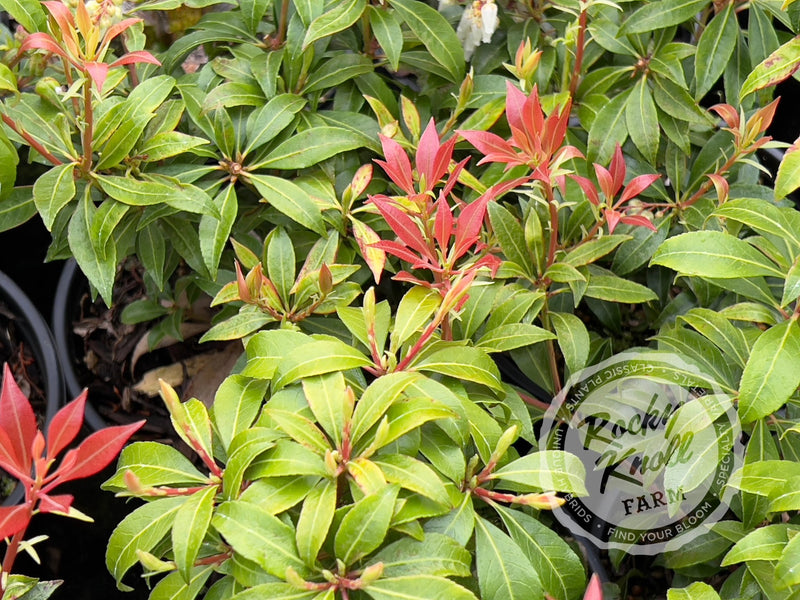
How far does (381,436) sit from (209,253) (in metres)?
0.43

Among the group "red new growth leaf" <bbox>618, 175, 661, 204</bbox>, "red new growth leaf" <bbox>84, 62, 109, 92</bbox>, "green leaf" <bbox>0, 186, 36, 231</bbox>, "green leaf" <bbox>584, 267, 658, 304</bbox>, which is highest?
"red new growth leaf" <bbox>84, 62, 109, 92</bbox>

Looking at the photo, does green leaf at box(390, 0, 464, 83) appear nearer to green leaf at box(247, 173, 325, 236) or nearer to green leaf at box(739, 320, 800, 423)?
green leaf at box(247, 173, 325, 236)

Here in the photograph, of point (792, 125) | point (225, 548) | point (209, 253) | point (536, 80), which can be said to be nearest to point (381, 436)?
point (225, 548)

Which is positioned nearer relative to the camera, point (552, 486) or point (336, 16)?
point (552, 486)

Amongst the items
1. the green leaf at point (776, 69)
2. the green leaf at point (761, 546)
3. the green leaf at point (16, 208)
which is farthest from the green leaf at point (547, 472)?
the green leaf at point (16, 208)

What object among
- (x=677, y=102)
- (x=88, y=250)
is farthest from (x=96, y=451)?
(x=677, y=102)

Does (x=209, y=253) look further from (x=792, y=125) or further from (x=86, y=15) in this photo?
(x=792, y=125)

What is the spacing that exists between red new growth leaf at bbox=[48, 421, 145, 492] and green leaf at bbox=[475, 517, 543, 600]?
36cm

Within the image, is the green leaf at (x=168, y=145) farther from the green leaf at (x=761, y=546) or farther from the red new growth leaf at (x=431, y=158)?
the green leaf at (x=761, y=546)

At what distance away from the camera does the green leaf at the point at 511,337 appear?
95cm

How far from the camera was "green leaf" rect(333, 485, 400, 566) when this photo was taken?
72 centimetres

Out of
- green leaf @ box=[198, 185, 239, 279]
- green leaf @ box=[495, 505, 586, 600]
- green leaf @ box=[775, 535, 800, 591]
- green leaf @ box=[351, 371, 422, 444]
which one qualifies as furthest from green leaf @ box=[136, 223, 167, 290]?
green leaf @ box=[775, 535, 800, 591]

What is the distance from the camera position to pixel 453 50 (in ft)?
3.89

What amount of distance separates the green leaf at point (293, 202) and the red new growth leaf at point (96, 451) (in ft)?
1.33
